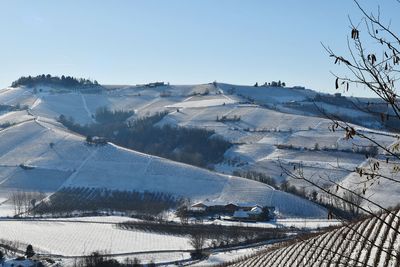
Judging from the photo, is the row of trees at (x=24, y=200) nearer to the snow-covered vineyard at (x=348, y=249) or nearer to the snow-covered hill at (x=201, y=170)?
the snow-covered hill at (x=201, y=170)

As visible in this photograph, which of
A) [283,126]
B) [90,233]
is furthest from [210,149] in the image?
[90,233]

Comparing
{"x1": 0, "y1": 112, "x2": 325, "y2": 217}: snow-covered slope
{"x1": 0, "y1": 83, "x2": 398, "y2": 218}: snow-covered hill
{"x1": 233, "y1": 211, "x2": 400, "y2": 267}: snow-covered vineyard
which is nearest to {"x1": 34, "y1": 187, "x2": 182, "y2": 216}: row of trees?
{"x1": 0, "y1": 112, "x2": 325, "y2": 217}: snow-covered slope

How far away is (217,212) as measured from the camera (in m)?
80.9

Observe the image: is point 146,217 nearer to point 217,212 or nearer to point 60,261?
point 217,212

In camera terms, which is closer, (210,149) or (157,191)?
(157,191)

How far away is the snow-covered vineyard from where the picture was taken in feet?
35.3

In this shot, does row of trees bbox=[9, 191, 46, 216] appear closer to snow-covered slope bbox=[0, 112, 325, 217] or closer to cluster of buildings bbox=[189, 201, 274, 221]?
snow-covered slope bbox=[0, 112, 325, 217]

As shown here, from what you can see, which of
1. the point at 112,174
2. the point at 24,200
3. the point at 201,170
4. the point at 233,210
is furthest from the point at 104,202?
the point at 233,210

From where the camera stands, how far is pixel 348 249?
1246 centimetres

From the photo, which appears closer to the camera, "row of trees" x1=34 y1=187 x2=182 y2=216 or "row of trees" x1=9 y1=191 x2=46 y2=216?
→ "row of trees" x1=34 y1=187 x2=182 y2=216

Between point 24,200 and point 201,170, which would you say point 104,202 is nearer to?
point 24,200

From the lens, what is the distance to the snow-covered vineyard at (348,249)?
35.3ft

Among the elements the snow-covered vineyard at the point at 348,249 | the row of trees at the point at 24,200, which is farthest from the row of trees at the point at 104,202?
the snow-covered vineyard at the point at 348,249

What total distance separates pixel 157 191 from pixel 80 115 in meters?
101
